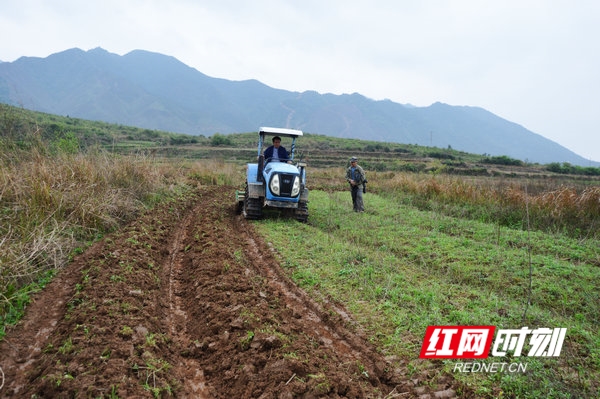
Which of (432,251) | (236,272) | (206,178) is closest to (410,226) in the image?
(432,251)

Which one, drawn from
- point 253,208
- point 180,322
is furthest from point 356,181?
point 180,322

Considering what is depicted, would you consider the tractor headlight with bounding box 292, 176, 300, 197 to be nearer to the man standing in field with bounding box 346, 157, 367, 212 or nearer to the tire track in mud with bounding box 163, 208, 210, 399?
the man standing in field with bounding box 346, 157, 367, 212

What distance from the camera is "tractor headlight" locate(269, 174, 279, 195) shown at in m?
10.4

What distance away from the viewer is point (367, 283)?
6.14 meters

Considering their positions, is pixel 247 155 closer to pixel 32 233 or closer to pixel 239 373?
pixel 32 233

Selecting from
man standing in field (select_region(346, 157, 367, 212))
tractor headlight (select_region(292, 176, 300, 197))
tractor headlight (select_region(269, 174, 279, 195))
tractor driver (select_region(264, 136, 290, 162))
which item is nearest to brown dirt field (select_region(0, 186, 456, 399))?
tractor headlight (select_region(269, 174, 279, 195))

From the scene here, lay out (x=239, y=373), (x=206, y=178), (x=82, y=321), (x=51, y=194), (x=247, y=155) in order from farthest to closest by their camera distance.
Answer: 1. (x=247, y=155)
2. (x=206, y=178)
3. (x=51, y=194)
4. (x=82, y=321)
5. (x=239, y=373)

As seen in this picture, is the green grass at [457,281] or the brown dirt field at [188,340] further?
the green grass at [457,281]

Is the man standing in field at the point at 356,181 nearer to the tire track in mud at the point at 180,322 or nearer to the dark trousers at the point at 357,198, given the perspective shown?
the dark trousers at the point at 357,198

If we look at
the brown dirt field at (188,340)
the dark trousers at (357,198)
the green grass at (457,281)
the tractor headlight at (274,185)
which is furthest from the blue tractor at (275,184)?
the brown dirt field at (188,340)

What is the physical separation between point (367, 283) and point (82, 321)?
399cm

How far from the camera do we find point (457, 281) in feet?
22.1

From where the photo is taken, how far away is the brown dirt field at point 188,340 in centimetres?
345

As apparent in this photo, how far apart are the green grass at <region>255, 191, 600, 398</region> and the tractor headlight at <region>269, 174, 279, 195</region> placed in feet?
2.96
